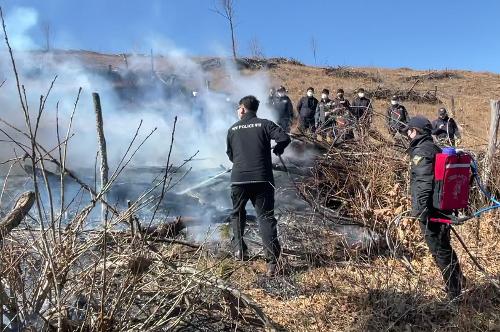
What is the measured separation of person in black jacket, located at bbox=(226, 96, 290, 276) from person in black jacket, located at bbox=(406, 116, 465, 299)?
1319 mm

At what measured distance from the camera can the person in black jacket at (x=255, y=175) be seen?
16.8ft

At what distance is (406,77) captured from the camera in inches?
1152

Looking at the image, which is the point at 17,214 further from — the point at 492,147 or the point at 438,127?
the point at 438,127

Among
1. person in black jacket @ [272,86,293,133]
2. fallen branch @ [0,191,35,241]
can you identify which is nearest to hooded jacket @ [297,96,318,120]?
person in black jacket @ [272,86,293,133]

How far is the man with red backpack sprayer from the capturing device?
4215mm

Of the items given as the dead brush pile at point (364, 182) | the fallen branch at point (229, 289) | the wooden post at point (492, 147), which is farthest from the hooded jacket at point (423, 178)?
the wooden post at point (492, 147)

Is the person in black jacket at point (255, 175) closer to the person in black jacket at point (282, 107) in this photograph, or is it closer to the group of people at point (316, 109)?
the group of people at point (316, 109)

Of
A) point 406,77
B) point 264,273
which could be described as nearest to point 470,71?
point 406,77

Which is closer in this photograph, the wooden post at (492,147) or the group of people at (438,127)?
the wooden post at (492,147)

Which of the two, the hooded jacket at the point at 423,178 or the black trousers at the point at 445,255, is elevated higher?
the hooded jacket at the point at 423,178

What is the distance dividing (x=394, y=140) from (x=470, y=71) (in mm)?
28291

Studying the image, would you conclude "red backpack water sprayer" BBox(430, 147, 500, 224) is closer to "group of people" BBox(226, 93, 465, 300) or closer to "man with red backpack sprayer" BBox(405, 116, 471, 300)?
"man with red backpack sprayer" BBox(405, 116, 471, 300)

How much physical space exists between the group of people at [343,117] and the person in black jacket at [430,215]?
801 millimetres

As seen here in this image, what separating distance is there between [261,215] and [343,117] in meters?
2.74
